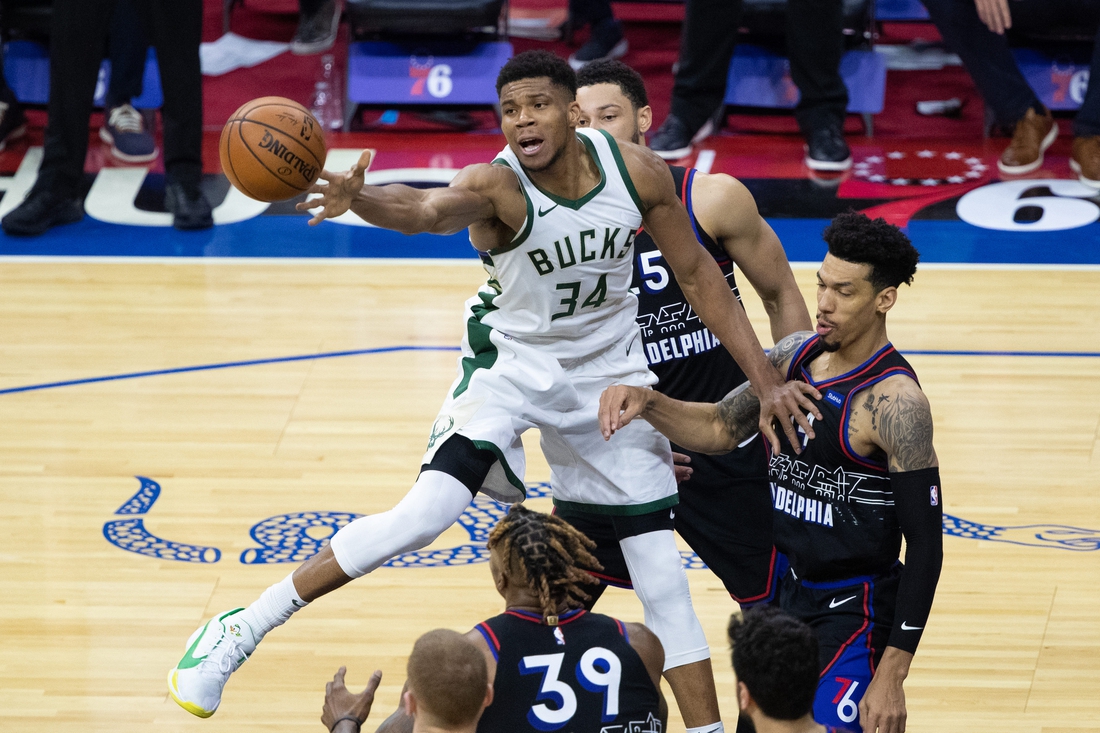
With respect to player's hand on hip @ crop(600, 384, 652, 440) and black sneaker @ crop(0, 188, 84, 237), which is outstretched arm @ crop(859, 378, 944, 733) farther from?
black sneaker @ crop(0, 188, 84, 237)

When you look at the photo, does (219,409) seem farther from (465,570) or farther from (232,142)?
(232,142)

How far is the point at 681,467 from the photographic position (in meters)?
4.15

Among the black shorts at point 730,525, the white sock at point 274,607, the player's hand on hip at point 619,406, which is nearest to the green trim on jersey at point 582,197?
the player's hand on hip at point 619,406

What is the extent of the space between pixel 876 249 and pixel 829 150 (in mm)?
6053

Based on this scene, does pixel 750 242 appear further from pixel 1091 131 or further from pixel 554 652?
pixel 1091 131

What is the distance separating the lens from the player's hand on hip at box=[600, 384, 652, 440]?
350cm

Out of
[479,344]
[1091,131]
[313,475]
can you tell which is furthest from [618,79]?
[1091,131]

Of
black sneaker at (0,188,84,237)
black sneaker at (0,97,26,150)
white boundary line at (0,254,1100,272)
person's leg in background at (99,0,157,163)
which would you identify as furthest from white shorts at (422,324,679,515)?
black sneaker at (0,97,26,150)

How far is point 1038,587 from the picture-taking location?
495 cm

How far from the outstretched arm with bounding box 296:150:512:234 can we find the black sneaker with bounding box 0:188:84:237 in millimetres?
5574

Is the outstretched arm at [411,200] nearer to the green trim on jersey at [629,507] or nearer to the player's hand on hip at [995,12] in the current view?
the green trim on jersey at [629,507]

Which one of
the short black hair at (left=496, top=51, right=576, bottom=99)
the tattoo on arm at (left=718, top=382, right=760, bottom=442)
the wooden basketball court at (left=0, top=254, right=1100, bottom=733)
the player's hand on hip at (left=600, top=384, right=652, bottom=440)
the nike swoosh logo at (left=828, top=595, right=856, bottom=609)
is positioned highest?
the short black hair at (left=496, top=51, right=576, bottom=99)

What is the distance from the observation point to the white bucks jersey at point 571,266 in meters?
3.66

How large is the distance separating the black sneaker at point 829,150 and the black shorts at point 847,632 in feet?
20.1
